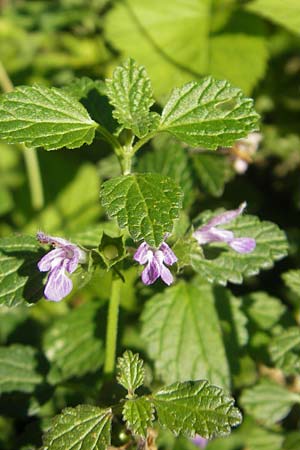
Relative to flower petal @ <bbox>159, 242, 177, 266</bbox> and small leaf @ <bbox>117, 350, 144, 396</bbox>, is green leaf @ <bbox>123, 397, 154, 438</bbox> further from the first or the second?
flower petal @ <bbox>159, 242, 177, 266</bbox>

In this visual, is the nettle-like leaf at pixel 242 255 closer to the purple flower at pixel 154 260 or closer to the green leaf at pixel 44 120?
the purple flower at pixel 154 260

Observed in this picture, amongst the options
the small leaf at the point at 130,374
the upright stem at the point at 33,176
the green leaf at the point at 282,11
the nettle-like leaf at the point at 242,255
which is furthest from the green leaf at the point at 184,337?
the upright stem at the point at 33,176

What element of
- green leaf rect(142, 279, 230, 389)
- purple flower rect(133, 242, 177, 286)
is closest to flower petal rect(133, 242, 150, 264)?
purple flower rect(133, 242, 177, 286)

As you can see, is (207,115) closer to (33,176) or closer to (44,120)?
(44,120)

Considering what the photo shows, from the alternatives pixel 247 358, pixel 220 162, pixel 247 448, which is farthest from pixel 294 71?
pixel 247 448

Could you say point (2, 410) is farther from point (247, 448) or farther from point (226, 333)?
point (247, 448)
